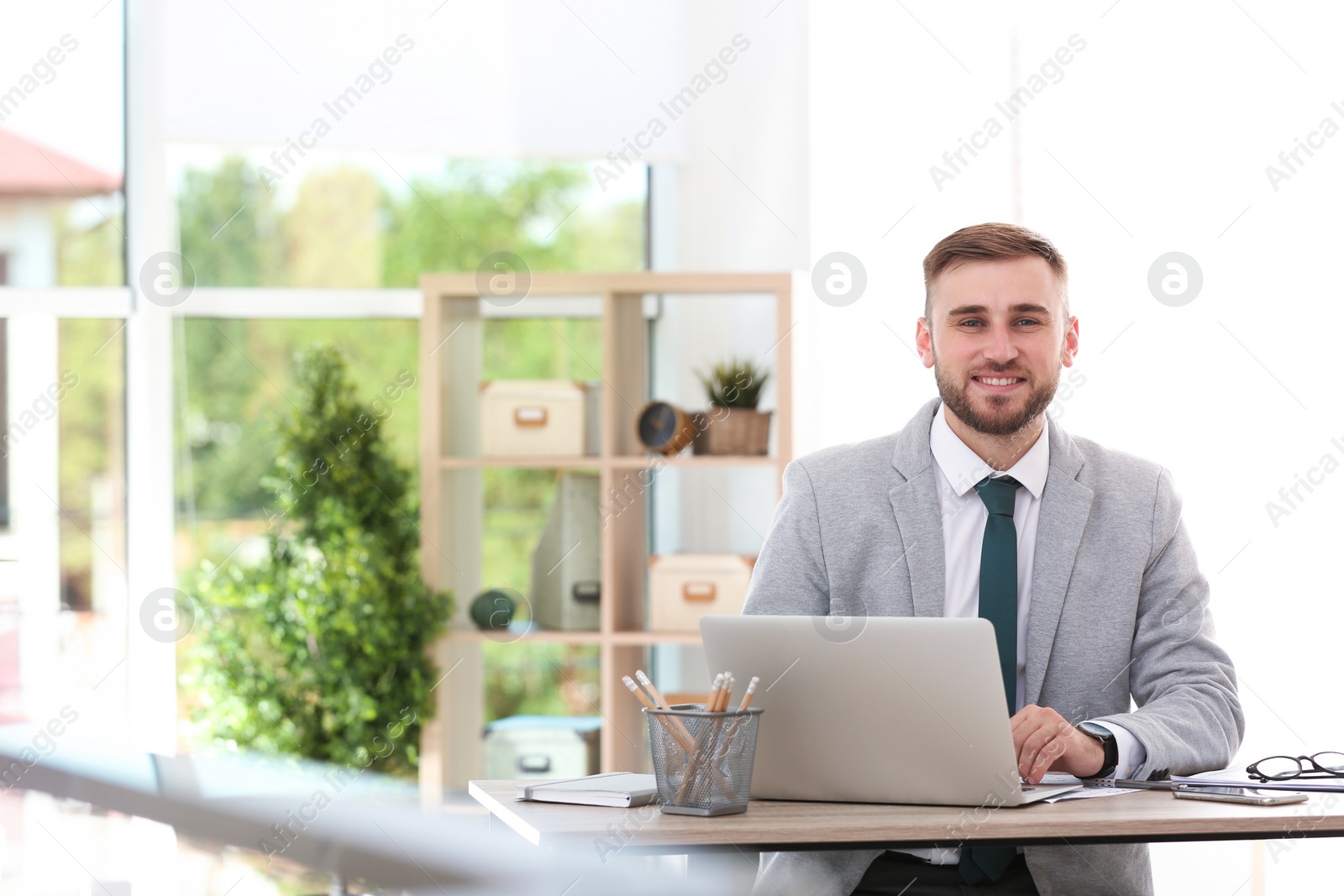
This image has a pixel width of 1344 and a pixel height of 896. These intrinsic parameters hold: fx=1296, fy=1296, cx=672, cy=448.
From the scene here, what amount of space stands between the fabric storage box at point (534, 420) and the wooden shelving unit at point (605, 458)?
34 mm

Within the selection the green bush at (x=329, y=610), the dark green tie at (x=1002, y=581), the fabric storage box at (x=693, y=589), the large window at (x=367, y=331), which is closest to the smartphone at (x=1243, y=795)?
the dark green tie at (x=1002, y=581)

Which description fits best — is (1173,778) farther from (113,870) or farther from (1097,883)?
(113,870)

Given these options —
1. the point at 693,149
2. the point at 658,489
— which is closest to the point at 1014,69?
the point at 693,149

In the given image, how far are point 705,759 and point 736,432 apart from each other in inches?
79.3

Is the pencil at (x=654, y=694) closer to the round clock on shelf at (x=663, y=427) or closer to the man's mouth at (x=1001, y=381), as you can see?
the man's mouth at (x=1001, y=381)

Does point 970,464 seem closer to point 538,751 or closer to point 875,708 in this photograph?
point 875,708

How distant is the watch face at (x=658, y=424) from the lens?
3.29 meters

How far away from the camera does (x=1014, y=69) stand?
118 inches

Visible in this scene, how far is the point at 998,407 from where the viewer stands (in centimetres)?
181

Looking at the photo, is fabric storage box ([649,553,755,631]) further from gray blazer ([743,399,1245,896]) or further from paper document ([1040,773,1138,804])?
paper document ([1040,773,1138,804])

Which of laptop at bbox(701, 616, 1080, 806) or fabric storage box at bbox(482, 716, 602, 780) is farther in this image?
fabric storage box at bbox(482, 716, 602, 780)

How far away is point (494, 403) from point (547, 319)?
657 mm

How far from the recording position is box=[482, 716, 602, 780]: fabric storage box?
11.1 feet

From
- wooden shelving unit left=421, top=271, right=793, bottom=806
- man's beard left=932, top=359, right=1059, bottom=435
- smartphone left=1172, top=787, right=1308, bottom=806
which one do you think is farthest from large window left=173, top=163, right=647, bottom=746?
smartphone left=1172, top=787, right=1308, bottom=806
